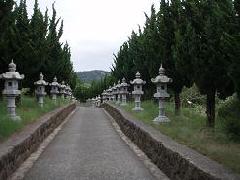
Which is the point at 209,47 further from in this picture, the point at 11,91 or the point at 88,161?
the point at 11,91

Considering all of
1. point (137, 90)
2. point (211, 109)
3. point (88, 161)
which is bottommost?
point (88, 161)

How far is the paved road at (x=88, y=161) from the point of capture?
1141cm

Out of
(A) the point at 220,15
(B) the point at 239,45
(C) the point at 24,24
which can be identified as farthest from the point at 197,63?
(C) the point at 24,24

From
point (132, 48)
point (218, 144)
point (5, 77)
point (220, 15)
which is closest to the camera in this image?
point (218, 144)

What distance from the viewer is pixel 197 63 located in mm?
16219

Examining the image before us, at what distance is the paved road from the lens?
1141cm

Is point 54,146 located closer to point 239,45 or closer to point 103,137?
point 103,137

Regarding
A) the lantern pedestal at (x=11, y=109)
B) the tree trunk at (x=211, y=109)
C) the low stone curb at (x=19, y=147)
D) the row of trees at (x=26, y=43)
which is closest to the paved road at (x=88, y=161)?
the low stone curb at (x=19, y=147)

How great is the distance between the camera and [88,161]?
1346cm

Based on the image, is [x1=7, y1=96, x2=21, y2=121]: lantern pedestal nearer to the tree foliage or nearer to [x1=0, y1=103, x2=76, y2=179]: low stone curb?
[x1=0, y1=103, x2=76, y2=179]: low stone curb

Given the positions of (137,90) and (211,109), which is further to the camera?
(137,90)

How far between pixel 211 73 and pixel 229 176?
8407 mm

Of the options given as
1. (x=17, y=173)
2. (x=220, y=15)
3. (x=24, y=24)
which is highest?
(x=24, y=24)

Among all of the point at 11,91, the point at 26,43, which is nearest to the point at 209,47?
the point at 11,91
